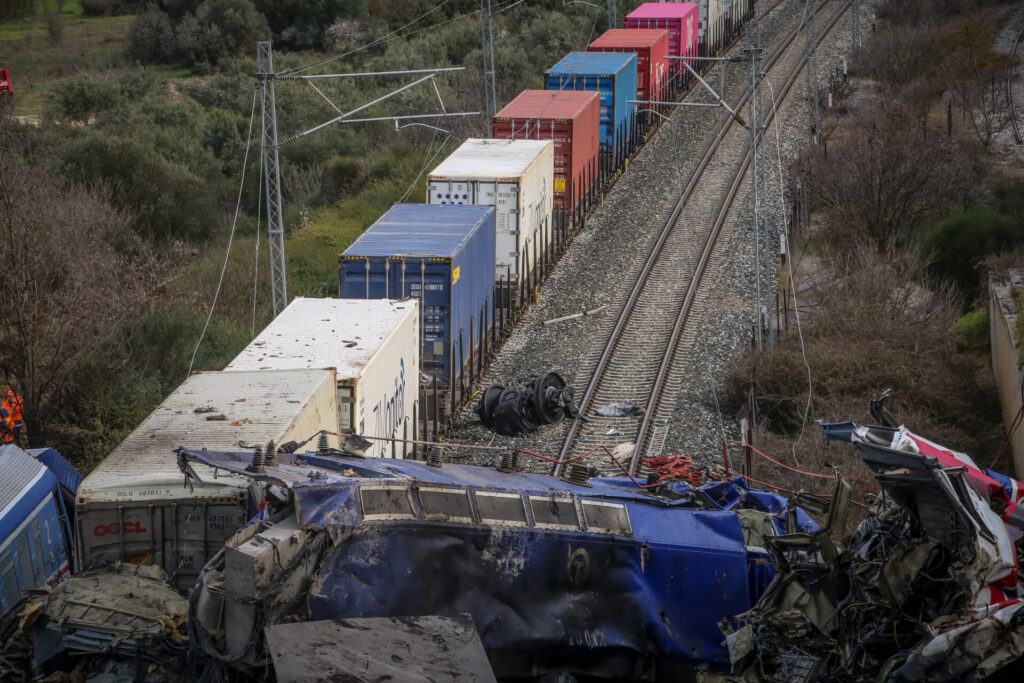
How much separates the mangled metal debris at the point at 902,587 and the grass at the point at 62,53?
44.4 metres

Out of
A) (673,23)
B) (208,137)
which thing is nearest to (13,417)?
(208,137)

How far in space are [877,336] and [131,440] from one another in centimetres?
1459

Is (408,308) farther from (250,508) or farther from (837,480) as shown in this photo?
(837,480)

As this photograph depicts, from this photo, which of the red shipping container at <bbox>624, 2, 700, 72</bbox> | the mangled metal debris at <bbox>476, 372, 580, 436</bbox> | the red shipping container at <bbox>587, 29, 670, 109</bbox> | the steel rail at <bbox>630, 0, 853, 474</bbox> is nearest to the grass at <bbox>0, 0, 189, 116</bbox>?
the red shipping container at <bbox>587, 29, 670, 109</bbox>

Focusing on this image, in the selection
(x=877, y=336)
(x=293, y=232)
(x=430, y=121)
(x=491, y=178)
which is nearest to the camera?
(x=877, y=336)

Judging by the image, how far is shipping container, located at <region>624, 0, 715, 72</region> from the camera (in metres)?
44.3

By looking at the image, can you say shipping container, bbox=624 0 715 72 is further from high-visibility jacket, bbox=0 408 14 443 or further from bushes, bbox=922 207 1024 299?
high-visibility jacket, bbox=0 408 14 443

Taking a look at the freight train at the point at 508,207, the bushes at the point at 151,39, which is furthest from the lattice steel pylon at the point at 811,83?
the bushes at the point at 151,39

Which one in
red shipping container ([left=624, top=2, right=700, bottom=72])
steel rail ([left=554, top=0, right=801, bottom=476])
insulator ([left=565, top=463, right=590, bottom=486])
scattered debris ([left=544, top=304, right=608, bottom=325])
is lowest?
scattered debris ([left=544, top=304, right=608, bottom=325])

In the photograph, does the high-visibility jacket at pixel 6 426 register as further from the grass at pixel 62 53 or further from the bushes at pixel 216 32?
the bushes at pixel 216 32

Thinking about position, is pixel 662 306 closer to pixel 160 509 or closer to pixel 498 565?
pixel 160 509

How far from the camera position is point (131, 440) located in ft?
39.9

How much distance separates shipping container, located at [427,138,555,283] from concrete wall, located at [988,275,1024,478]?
979 centimetres

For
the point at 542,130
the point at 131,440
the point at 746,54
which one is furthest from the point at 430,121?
the point at 131,440
